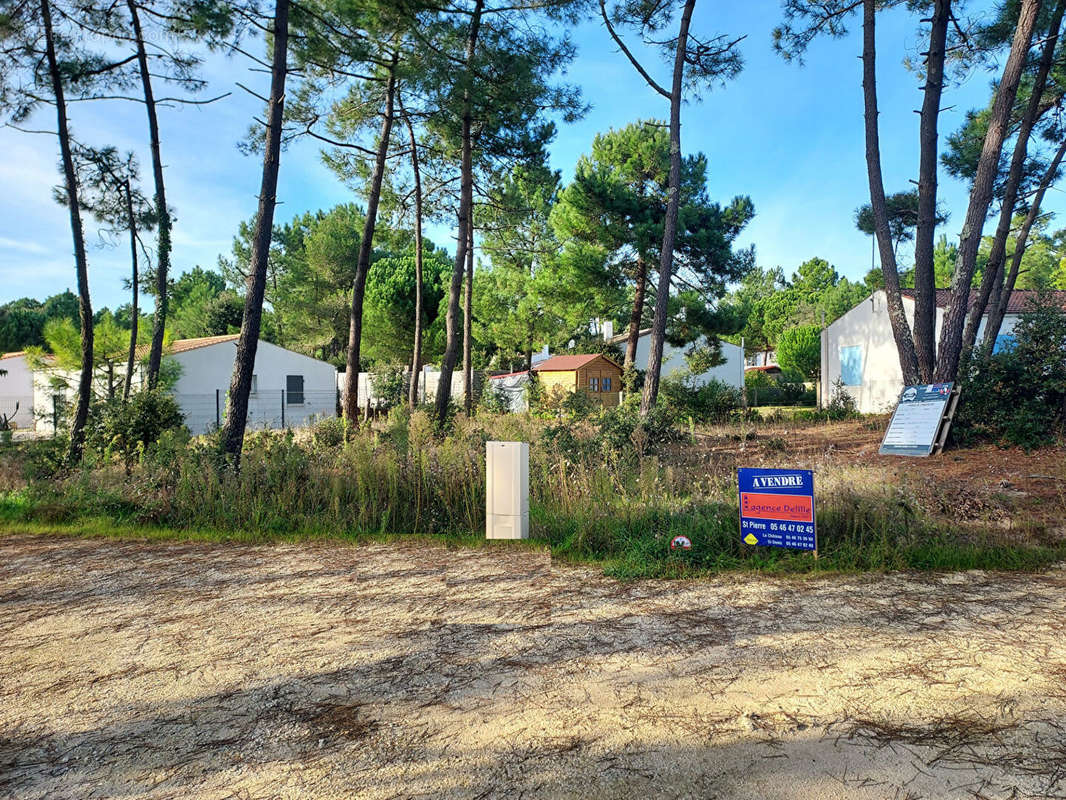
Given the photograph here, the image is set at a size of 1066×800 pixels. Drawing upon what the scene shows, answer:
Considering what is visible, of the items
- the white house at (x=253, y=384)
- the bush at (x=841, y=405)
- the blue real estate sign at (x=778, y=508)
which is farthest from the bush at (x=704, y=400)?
the blue real estate sign at (x=778, y=508)

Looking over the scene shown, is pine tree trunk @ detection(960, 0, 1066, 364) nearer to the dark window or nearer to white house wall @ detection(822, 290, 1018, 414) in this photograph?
white house wall @ detection(822, 290, 1018, 414)

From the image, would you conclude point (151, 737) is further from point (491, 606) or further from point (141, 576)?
point (141, 576)

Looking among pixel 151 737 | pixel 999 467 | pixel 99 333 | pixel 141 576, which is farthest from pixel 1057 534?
pixel 99 333

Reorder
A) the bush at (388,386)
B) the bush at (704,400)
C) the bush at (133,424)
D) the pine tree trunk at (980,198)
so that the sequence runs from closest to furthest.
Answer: the pine tree trunk at (980,198)
the bush at (133,424)
the bush at (704,400)
the bush at (388,386)

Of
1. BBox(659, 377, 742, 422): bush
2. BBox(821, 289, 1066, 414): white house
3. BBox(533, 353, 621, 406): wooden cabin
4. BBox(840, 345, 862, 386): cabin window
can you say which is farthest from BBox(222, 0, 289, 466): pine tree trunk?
BBox(840, 345, 862, 386): cabin window

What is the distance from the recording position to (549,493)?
21.6ft

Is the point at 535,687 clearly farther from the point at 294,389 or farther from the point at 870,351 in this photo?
the point at 294,389

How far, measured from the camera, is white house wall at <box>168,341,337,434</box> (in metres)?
22.7

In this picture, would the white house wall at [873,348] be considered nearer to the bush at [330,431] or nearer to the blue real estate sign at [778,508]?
the bush at [330,431]

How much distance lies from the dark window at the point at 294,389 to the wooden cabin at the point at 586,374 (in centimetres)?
1032

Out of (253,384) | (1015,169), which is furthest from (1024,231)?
(253,384)

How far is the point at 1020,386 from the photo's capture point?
9.21 m

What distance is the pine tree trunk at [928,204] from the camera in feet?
33.7

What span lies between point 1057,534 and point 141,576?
7.66 m
